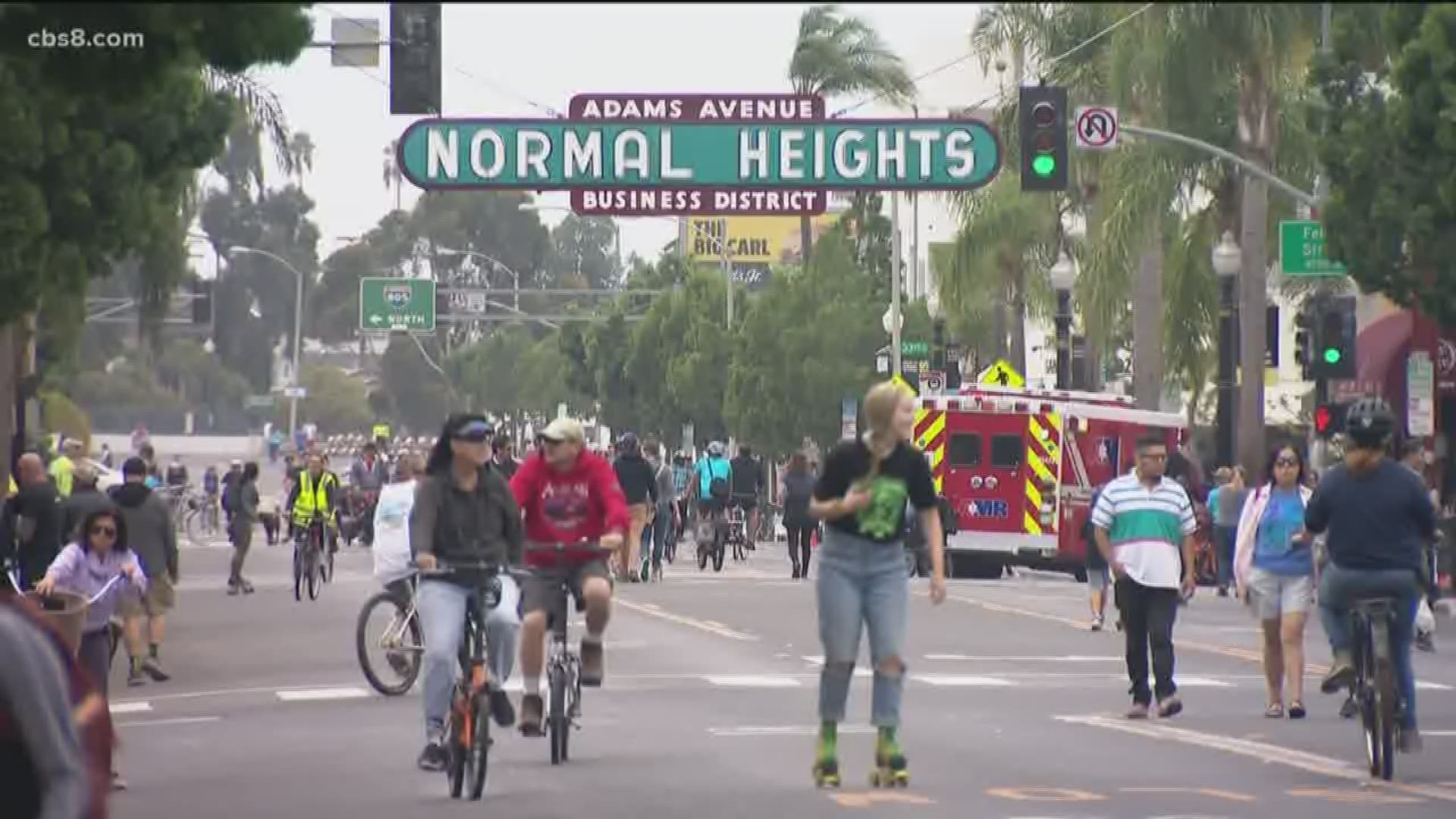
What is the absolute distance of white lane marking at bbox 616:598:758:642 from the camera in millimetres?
28906

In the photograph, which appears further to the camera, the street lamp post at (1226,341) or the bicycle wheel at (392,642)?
the street lamp post at (1226,341)

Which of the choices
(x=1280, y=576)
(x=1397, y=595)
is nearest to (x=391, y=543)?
(x=1280, y=576)

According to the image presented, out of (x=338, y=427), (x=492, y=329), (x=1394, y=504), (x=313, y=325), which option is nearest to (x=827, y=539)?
(x=1394, y=504)

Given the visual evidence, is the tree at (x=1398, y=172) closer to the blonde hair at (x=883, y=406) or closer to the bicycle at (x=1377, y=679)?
the bicycle at (x=1377, y=679)

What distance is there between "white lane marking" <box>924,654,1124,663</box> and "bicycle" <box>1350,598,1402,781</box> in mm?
9402

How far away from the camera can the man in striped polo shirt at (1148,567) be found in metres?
19.5

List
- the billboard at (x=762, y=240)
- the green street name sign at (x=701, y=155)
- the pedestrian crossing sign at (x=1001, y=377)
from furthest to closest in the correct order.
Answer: the billboard at (x=762, y=240) → the pedestrian crossing sign at (x=1001, y=377) → the green street name sign at (x=701, y=155)

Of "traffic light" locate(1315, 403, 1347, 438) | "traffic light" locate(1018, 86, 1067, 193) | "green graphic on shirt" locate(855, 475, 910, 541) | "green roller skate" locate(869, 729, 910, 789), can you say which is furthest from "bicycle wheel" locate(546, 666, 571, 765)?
"traffic light" locate(1315, 403, 1347, 438)

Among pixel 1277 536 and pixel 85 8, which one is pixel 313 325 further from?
pixel 85 8

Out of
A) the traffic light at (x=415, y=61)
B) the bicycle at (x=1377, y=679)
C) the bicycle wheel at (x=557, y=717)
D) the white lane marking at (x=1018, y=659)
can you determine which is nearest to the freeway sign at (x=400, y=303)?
the traffic light at (x=415, y=61)

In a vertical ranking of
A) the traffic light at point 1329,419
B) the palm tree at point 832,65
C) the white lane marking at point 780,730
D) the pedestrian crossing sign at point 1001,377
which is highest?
the palm tree at point 832,65

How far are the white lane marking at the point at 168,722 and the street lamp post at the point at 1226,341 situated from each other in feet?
76.7

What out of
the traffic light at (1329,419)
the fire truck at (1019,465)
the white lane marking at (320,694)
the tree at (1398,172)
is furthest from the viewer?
the fire truck at (1019,465)

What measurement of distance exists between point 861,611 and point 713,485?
1235 inches
